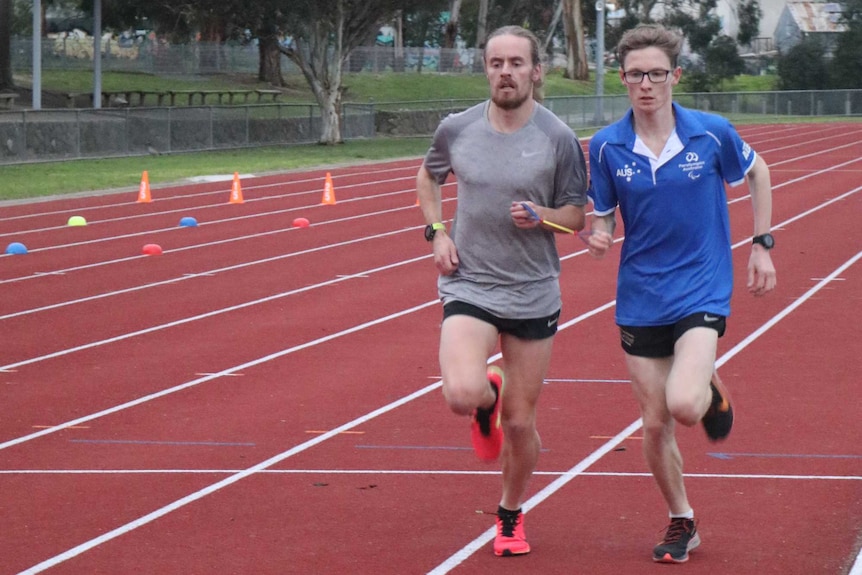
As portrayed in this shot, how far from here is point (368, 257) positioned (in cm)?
1688

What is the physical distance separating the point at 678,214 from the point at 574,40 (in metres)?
70.1

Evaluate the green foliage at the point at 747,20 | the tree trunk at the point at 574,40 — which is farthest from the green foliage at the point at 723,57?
the tree trunk at the point at 574,40

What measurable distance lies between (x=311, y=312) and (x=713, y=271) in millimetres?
7619

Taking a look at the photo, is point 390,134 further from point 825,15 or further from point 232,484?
point 825,15

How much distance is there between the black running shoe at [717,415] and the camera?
18.0 ft

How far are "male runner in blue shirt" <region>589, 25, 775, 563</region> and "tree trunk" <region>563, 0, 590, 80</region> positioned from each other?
6493 cm

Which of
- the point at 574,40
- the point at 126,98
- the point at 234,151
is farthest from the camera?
the point at 574,40

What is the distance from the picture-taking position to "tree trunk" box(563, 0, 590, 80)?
71.5m

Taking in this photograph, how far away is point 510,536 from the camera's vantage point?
5.69 metres

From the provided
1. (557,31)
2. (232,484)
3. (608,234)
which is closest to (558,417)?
(232,484)

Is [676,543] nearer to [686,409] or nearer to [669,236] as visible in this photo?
[686,409]

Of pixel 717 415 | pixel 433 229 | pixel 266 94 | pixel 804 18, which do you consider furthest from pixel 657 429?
pixel 804 18

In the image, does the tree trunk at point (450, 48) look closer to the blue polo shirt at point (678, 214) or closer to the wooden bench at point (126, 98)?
the wooden bench at point (126, 98)

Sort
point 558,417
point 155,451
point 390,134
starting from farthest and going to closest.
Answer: point 390,134 → point 558,417 → point 155,451
